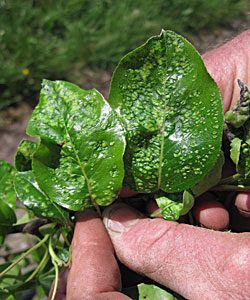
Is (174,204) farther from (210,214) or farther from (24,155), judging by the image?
(24,155)

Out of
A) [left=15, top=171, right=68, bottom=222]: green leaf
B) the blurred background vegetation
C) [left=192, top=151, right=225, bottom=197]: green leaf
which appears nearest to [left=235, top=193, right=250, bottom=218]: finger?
[left=192, top=151, right=225, bottom=197]: green leaf

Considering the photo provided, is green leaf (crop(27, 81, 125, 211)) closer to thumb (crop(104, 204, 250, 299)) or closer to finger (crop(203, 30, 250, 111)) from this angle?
thumb (crop(104, 204, 250, 299))

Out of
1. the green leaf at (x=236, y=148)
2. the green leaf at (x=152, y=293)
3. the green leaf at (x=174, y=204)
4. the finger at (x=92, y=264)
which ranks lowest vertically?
the green leaf at (x=152, y=293)

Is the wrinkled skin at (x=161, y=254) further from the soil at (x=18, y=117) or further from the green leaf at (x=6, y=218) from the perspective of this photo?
the soil at (x=18, y=117)

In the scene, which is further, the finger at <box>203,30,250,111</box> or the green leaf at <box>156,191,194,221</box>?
the finger at <box>203,30,250,111</box>

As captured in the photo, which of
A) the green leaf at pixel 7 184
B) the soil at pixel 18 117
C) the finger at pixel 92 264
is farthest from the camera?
the soil at pixel 18 117

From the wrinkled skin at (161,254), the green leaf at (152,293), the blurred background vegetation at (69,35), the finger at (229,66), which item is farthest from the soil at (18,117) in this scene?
the green leaf at (152,293)

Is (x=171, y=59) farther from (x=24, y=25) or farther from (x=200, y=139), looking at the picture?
(x=24, y=25)
